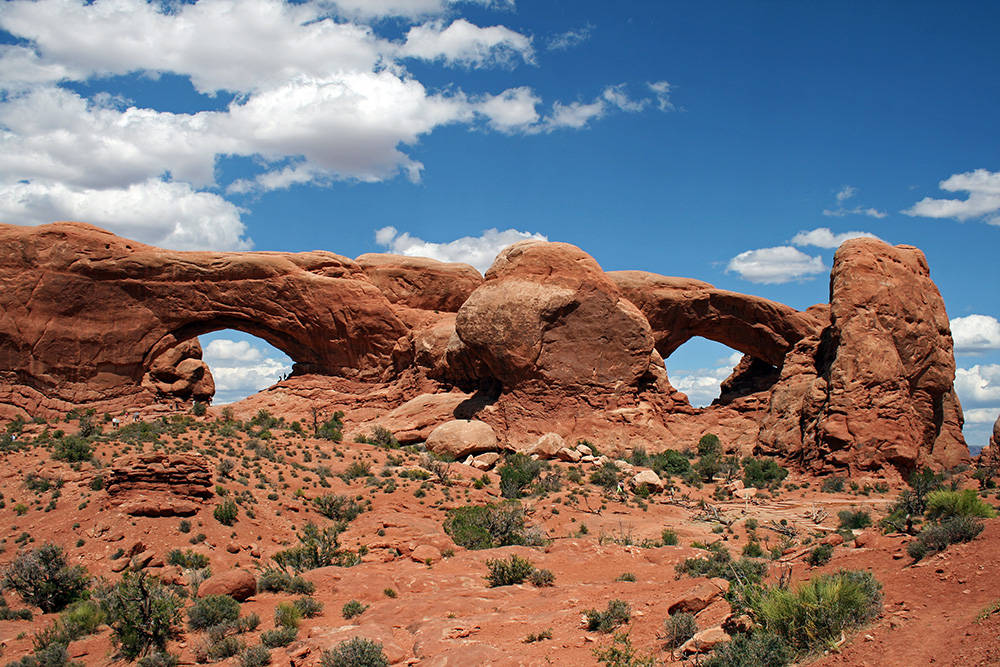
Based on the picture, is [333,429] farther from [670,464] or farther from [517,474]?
[670,464]

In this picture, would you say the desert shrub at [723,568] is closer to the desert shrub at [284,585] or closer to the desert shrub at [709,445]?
the desert shrub at [284,585]

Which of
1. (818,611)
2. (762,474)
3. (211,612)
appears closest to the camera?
(818,611)

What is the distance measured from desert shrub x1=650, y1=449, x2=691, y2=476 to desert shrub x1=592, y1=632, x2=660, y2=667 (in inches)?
611

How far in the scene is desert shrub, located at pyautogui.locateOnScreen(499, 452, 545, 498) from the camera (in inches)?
813

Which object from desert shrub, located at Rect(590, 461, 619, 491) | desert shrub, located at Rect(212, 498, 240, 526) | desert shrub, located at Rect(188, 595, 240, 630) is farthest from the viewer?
desert shrub, located at Rect(590, 461, 619, 491)

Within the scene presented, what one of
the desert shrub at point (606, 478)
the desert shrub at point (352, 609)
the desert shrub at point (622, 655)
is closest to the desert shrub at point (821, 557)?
the desert shrub at point (622, 655)

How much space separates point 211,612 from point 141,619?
97cm

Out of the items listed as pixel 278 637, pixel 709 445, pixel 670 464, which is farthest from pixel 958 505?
pixel 709 445

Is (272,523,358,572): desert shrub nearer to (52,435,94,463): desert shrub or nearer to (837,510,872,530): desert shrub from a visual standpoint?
(52,435,94,463): desert shrub

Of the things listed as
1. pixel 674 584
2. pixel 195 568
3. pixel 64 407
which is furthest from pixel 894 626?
pixel 64 407

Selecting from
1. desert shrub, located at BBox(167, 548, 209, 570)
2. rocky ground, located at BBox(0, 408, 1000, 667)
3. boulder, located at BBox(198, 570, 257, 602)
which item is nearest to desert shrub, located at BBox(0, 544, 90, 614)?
rocky ground, located at BBox(0, 408, 1000, 667)

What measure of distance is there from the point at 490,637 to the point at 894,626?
16.3ft

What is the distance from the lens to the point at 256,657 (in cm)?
957

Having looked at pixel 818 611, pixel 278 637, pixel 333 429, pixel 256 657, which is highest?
pixel 333 429
